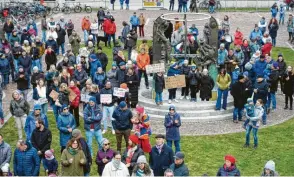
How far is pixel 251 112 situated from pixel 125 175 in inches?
228

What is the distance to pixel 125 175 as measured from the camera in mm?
12539

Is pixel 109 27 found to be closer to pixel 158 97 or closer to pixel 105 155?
pixel 158 97

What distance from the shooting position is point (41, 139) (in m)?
14.9

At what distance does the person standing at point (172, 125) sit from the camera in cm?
1595

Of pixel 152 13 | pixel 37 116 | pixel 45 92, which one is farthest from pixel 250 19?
pixel 37 116

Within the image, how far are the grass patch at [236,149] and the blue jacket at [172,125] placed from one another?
2.96 feet

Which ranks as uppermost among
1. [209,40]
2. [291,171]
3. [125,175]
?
[209,40]

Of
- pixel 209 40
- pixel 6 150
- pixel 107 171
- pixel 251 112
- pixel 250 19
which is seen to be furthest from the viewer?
pixel 250 19

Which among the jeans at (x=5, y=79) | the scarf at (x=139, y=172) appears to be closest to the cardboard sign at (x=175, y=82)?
the jeans at (x=5, y=79)

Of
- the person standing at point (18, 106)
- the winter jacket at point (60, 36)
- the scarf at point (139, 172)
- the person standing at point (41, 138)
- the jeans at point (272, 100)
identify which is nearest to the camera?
the scarf at point (139, 172)

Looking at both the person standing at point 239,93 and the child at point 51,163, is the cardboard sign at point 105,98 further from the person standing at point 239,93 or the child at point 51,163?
the child at point 51,163

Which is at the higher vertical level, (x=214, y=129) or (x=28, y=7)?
(x=28, y=7)

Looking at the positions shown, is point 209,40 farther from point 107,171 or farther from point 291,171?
point 107,171

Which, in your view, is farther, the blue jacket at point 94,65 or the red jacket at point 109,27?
the red jacket at point 109,27
